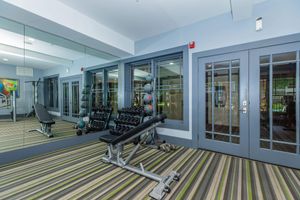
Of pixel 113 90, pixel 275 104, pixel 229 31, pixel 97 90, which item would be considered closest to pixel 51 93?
pixel 97 90

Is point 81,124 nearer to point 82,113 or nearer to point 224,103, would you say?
point 82,113

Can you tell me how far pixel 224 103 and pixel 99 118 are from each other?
12.2ft

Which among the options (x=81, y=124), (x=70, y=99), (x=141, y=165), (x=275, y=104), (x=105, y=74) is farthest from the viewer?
(x=105, y=74)

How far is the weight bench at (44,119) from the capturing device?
387 centimetres

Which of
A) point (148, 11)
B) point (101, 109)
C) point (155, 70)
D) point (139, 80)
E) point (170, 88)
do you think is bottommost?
point (101, 109)

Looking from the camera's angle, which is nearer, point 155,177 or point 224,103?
point 155,177

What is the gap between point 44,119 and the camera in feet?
13.1

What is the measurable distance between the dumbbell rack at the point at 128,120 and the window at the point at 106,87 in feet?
4.32

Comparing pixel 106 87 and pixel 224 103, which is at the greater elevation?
pixel 106 87

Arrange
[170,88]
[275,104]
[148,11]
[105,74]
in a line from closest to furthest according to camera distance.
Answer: [275,104] → [148,11] → [170,88] → [105,74]

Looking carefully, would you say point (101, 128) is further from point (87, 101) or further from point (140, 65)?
point (140, 65)

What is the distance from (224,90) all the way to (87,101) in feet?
13.5

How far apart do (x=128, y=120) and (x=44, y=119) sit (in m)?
2.30

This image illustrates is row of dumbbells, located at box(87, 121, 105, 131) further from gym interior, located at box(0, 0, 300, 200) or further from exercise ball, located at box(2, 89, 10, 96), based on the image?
exercise ball, located at box(2, 89, 10, 96)
